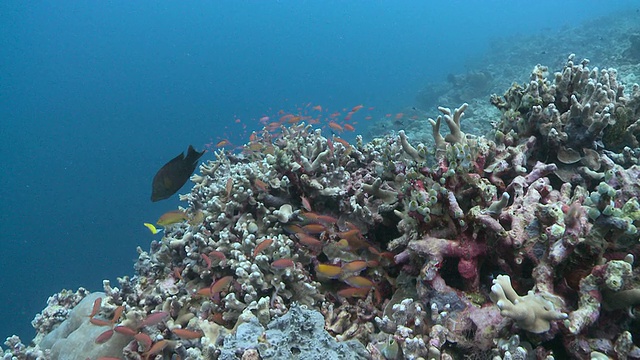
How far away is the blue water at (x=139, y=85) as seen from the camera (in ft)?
142

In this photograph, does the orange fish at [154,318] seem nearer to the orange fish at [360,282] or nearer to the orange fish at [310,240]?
the orange fish at [310,240]

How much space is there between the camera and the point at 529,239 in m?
2.35

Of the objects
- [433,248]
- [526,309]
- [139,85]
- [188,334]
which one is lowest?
[526,309]

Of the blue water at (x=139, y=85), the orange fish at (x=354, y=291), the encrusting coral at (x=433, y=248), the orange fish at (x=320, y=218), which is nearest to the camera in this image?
the encrusting coral at (x=433, y=248)

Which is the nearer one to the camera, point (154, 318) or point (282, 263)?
point (154, 318)

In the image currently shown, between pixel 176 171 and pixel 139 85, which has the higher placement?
pixel 139 85

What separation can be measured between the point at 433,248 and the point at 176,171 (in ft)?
11.9

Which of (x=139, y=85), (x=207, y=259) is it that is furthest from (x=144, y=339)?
(x=139, y=85)

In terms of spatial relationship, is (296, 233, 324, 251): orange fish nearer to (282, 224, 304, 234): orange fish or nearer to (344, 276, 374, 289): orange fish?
(282, 224, 304, 234): orange fish

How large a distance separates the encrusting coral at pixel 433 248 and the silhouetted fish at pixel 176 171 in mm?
482

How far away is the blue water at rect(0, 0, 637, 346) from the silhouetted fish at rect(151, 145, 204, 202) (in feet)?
60.9

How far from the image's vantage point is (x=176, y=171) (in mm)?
4664

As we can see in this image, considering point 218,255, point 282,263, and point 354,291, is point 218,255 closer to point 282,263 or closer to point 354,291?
point 282,263

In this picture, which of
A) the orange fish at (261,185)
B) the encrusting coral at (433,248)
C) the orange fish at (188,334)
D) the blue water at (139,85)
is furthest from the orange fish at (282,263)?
the blue water at (139,85)
